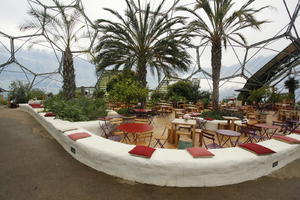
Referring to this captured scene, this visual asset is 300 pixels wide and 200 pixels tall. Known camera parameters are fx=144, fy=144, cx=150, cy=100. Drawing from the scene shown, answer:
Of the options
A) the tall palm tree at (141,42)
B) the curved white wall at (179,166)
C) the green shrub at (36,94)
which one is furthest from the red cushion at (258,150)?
the green shrub at (36,94)

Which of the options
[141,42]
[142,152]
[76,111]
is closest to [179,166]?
[142,152]

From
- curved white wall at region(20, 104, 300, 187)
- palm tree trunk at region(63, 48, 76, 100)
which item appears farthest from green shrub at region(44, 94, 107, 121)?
curved white wall at region(20, 104, 300, 187)

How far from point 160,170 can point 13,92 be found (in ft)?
51.3

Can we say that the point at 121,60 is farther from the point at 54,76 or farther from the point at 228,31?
the point at 54,76

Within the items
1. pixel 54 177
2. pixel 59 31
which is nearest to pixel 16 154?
pixel 54 177

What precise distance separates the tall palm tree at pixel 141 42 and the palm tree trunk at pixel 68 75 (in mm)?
1366

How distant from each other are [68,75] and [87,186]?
7.12 metres

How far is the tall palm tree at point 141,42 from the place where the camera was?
765 cm

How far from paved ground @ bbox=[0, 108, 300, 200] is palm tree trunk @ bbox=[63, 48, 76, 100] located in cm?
531

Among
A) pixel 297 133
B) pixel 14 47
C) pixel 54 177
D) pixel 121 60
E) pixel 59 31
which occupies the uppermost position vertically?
pixel 14 47

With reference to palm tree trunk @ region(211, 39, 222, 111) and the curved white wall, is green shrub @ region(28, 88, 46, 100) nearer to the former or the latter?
the curved white wall

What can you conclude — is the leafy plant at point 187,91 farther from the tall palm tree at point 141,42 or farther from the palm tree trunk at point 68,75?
the palm tree trunk at point 68,75

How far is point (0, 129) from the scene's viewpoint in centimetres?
520

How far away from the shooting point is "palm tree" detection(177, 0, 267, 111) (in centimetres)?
647
